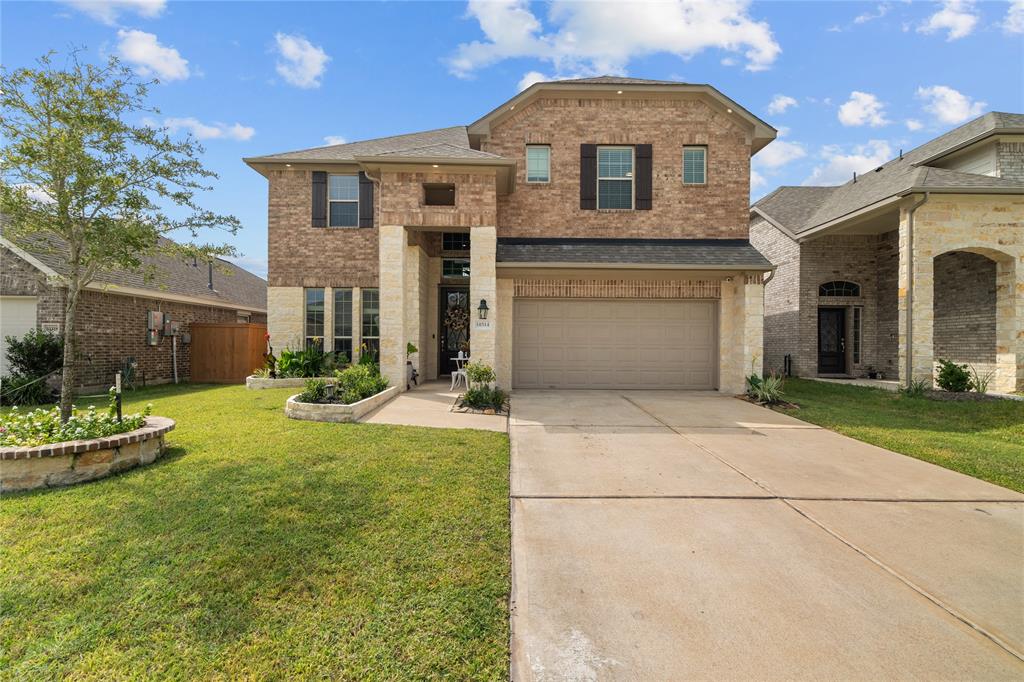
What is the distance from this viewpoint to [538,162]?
38.1ft

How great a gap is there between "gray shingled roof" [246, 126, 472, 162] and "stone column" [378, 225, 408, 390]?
3.01m

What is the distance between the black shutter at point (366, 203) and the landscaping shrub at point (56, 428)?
26.9 feet

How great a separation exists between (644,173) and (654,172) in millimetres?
293

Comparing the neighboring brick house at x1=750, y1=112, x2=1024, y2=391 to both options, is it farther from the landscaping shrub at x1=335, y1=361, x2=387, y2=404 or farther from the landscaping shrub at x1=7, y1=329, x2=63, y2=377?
the landscaping shrub at x1=7, y1=329, x2=63, y2=377

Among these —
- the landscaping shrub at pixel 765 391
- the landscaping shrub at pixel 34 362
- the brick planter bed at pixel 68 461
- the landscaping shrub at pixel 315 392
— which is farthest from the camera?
the landscaping shrub at pixel 765 391

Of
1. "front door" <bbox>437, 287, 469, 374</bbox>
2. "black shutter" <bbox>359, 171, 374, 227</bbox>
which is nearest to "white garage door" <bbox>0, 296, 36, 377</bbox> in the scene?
"black shutter" <bbox>359, 171, 374, 227</bbox>

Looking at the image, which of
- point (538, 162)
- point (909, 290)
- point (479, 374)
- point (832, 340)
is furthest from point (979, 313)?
point (479, 374)

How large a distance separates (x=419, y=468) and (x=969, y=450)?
7.05 meters

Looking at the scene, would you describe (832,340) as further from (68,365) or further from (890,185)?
(68,365)

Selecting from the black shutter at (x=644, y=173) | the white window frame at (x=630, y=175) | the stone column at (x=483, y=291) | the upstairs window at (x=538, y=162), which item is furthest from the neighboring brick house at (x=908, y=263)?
the stone column at (x=483, y=291)

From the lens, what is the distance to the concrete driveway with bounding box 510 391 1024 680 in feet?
7.35

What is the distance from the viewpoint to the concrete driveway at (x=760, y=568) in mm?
2240

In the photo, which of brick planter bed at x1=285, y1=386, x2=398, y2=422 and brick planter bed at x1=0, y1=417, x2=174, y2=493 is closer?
brick planter bed at x1=0, y1=417, x2=174, y2=493

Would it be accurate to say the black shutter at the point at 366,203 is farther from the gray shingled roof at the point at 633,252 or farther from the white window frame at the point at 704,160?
the white window frame at the point at 704,160
